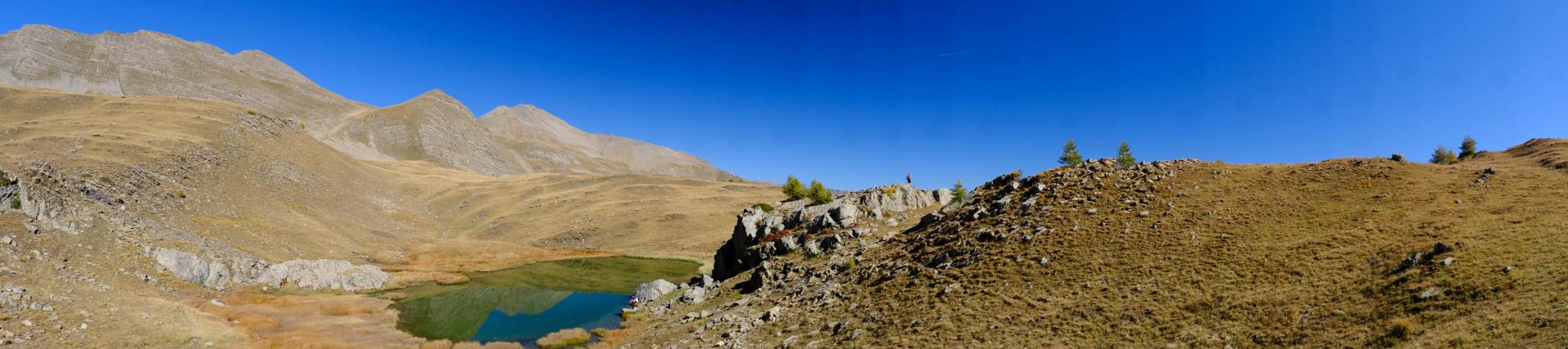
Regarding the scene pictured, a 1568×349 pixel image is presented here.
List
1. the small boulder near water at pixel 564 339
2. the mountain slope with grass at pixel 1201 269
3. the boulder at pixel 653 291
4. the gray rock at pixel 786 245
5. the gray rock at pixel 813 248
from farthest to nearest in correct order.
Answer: the boulder at pixel 653 291, the gray rock at pixel 786 245, the gray rock at pixel 813 248, the small boulder near water at pixel 564 339, the mountain slope with grass at pixel 1201 269

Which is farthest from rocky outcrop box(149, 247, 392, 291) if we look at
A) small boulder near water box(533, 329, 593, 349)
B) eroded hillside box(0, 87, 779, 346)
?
small boulder near water box(533, 329, 593, 349)

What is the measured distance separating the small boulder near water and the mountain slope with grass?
13.5ft

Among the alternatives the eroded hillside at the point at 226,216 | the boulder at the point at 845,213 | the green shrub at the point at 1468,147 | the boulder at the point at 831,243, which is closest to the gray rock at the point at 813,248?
the boulder at the point at 831,243

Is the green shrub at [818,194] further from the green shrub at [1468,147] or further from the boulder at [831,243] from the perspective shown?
the green shrub at [1468,147]

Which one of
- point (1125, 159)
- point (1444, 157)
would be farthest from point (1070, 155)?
point (1444, 157)

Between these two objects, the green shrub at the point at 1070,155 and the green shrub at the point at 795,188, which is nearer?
the green shrub at the point at 1070,155

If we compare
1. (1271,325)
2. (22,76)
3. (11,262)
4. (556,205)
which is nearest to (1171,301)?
(1271,325)

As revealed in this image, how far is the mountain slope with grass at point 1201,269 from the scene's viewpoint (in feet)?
61.7

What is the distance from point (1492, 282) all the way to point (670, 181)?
480ft

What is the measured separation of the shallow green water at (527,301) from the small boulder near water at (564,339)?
170 centimetres

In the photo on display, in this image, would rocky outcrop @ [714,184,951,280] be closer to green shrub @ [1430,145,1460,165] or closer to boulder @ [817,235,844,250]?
boulder @ [817,235,844,250]

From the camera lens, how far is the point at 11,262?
3138 cm

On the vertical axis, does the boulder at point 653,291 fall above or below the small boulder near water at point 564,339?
above

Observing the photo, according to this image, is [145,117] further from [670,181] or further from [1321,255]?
[1321,255]
